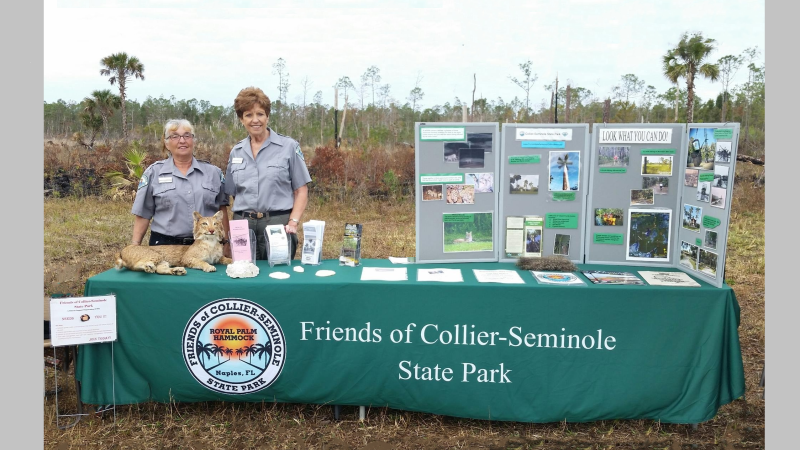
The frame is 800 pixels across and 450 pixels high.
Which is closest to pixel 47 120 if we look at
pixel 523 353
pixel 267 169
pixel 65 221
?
pixel 65 221

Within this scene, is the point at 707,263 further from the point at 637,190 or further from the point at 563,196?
the point at 563,196

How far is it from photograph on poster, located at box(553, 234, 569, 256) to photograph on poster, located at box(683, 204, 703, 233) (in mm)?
658

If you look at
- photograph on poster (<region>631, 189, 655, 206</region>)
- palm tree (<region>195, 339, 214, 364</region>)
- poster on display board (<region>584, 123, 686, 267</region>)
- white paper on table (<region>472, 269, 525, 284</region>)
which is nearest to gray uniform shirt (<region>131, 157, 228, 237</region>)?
palm tree (<region>195, 339, 214, 364</region>)

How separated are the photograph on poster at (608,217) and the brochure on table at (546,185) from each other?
89 mm

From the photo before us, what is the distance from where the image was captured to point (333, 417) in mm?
3041

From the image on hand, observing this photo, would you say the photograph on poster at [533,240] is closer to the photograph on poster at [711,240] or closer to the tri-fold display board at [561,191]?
the tri-fold display board at [561,191]

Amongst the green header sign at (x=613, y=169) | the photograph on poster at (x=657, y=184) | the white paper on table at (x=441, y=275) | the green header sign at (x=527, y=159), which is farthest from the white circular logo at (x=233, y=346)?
the photograph on poster at (x=657, y=184)

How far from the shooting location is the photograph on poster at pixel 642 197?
10.1 ft

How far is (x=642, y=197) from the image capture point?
122 inches

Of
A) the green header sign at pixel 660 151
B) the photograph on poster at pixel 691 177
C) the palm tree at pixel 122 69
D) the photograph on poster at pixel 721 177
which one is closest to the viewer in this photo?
the photograph on poster at pixel 721 177

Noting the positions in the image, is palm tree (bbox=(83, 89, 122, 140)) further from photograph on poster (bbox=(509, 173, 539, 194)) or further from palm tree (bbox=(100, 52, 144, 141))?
photograph on poster (bbox=(509, 173, 539, 194))

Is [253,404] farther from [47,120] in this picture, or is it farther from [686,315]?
[47,120]

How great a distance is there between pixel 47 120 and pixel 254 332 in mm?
25309

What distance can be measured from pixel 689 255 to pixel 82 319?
3351 millimetres
